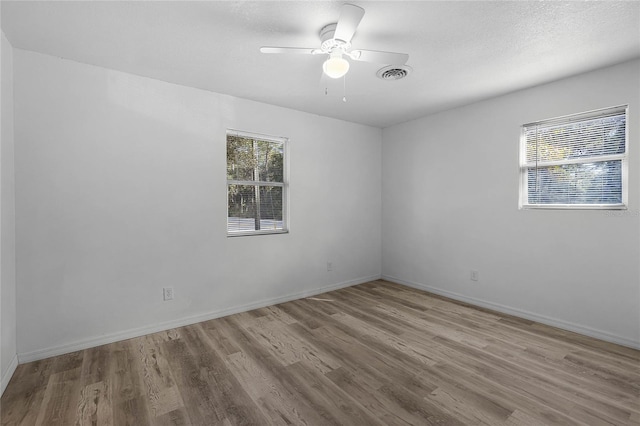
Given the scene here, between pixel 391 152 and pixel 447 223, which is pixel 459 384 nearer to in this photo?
pixel 447 223

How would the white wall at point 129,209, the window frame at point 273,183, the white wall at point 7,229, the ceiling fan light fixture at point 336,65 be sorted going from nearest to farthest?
1. the ceiling fan light fixture at point 336,65
2. the white wall at point 7,229
3. the white wall at point 129,209
4. the window frame at point 273,183

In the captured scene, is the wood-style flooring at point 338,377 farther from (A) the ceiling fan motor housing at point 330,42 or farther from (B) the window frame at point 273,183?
(A) the ceiling fan motor housing at point 330,42

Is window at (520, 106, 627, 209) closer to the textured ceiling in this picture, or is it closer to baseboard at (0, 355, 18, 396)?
the textured ceiling

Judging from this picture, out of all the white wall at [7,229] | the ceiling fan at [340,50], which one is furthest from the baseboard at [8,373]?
the ceiling fan at [340,50]

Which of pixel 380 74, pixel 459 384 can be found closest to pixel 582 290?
pixel 459 384

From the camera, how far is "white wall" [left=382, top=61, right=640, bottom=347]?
266 cm

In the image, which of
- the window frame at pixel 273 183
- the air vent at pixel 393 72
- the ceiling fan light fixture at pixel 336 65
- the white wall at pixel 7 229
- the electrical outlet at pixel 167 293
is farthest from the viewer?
the window frame at pixel 273 183

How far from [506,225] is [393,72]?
215 centimetres

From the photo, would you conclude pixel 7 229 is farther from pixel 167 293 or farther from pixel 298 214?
pixel 298 214

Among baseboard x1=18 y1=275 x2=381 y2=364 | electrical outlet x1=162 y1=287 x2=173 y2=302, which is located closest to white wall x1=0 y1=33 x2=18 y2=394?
baseboard x1=18 y1=275 x2=381 y2=364

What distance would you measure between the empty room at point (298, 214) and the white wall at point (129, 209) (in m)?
0.02

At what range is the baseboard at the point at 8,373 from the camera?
1.99m

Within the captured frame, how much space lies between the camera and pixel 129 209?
2.79 m

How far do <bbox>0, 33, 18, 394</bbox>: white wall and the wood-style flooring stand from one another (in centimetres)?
21
